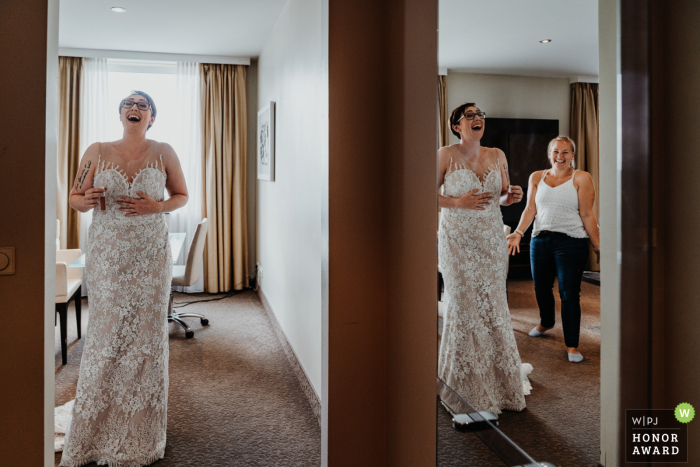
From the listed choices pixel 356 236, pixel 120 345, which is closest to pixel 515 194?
pixel 356 236

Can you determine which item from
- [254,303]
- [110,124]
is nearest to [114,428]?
[254,303]

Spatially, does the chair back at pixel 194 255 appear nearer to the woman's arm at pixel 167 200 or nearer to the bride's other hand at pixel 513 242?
the woman's arm at pixel 167 200

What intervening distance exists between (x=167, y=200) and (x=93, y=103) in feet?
12.1

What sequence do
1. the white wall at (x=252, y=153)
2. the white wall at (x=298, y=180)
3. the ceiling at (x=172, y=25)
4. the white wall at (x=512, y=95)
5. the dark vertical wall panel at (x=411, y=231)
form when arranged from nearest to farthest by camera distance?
the white wall at (x=512, y=95), the dark vertical wall panel at (x=411, y=231), the white wall at (x=298, y=180), the ceiling at (x=172, y=25), the white wall at (x=252, y=153)

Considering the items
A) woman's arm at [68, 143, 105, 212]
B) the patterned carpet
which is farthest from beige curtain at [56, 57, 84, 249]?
woman's arm at [68, 143, 105, 212]

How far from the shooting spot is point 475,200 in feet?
3.52

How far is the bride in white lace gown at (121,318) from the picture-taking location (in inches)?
84.4

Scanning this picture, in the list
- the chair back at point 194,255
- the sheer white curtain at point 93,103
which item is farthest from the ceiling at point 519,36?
the sheer white curtain at point 93,103

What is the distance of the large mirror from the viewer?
2.38 feet

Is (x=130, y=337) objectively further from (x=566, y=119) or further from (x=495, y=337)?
(x=566, y=119)

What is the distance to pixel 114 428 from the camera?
7.13 ft

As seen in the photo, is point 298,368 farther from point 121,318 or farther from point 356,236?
point 356,236

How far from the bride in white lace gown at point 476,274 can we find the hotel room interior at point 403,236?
4cm
